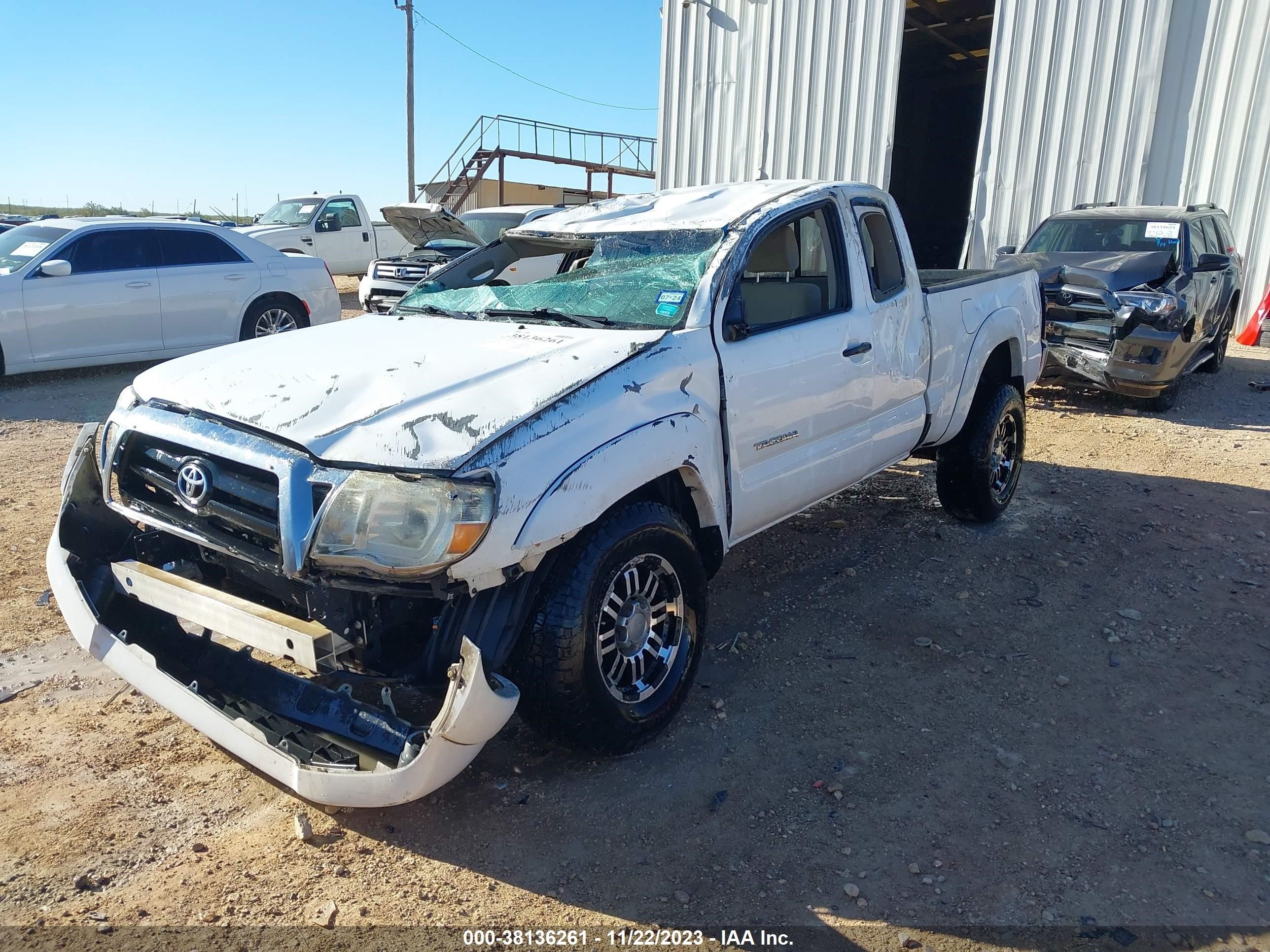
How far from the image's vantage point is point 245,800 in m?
2.95

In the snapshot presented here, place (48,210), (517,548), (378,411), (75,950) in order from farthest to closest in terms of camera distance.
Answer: (48,210)
(378,411)
(517,548)
(75,950)

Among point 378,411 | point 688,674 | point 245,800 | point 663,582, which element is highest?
point 378,411

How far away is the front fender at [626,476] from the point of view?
2.63m

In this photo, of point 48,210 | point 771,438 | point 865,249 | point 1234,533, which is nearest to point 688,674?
point 771,438

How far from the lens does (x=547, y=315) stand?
367cm

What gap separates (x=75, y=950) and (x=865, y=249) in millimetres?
3883

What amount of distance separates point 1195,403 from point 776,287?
739 cm

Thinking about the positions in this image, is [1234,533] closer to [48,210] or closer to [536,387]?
[536,387]

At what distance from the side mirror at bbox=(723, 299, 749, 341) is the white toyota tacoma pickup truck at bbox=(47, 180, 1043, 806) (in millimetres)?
15

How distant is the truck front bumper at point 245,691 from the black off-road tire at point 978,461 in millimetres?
3666

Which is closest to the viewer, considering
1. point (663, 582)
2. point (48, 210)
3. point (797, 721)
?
point (663, 582)

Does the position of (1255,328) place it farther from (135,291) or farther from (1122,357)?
(135,291)

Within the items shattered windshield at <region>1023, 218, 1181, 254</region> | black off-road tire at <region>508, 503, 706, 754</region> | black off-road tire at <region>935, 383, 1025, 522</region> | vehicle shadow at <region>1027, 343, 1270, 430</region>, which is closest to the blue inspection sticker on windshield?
black off-road tire at <region>508, 503, 706, 754</region>

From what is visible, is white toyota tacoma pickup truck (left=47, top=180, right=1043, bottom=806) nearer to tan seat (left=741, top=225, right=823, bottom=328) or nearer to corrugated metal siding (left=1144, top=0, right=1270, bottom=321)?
tan seat (left=741, top=225, right=823, bottom=328)
